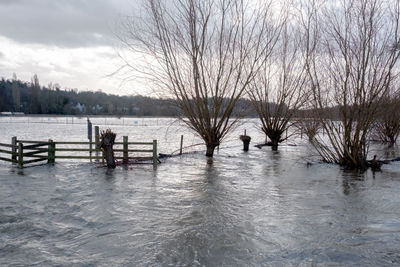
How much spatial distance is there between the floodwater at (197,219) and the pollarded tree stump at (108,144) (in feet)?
3.50

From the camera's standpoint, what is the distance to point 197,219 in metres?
6.27

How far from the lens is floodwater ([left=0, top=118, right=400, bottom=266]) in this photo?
466cm

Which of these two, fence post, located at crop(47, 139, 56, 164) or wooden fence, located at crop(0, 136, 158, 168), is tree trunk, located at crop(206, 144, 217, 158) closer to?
wooden fence, located at crop(0, 136, 158, 168)

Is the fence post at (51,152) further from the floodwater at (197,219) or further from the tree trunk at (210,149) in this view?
the tree trunk at (210,149)

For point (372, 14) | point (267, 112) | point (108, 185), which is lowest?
point (108, 185)

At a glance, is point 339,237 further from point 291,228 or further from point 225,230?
point 225,230

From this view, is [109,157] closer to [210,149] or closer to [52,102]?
[210,149]

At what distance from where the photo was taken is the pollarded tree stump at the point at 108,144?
38.4 feet

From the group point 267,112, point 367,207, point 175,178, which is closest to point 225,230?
point 367,207

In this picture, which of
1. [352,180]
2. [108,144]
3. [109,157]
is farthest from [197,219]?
[109,157]

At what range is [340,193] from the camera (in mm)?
8562

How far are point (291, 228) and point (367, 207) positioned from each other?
2547 mm

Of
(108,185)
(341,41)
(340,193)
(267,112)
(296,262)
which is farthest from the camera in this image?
(267,112)

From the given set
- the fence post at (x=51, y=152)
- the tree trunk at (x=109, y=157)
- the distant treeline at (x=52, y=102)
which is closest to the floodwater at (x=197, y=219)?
the tree trunk at (x=109, y=157)
